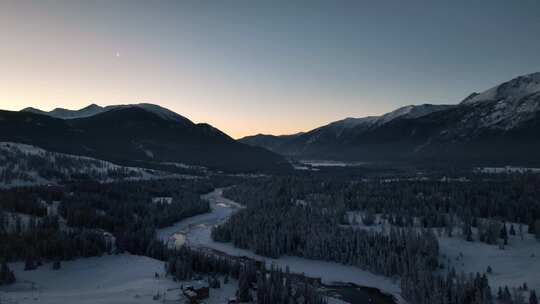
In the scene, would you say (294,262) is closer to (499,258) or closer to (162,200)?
(499,258)

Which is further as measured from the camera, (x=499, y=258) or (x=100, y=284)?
(x=499, y=258)

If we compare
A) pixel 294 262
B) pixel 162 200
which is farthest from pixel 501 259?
pixel 162 200

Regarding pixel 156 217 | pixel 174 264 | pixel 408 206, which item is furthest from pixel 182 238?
pixel 408 206

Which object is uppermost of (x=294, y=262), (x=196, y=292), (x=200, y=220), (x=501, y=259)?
(x=196, y=292)

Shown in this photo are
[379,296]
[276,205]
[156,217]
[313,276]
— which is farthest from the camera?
[276,205]

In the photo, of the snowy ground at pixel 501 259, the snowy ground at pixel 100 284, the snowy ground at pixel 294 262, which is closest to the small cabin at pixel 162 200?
the snowy ground at pixel 294 262

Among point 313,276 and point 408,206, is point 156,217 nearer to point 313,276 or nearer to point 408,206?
point 313,276

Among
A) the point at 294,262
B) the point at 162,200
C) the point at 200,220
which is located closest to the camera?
the point at 294,262
